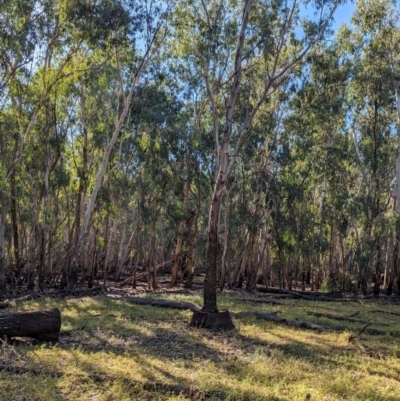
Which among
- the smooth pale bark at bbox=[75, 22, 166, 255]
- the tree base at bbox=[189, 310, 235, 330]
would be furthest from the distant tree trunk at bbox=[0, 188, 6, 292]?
the tree base at bbox=[189, 310, 235, 330]

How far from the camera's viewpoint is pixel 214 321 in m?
10.3

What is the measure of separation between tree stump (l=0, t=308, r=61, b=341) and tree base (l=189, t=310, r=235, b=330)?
11.1ft

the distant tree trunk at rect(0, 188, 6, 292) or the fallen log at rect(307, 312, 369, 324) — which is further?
the distant tree trunk at rect(0, 188, 6, 292)

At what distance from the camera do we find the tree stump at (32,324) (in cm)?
745

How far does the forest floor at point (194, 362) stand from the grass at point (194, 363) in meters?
0.01

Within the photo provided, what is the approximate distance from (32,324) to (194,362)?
2.61m

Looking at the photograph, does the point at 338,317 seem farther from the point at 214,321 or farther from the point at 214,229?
the point at 214,229

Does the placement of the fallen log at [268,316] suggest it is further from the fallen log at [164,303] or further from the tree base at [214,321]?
the tree base at [214,321]

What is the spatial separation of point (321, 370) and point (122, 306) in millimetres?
7371

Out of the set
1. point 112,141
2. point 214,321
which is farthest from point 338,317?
point 112,141

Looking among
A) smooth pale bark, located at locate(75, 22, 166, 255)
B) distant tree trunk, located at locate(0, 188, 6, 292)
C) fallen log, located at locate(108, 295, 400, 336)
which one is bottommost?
fallen log, located at locate(108, 295, 400, 336)

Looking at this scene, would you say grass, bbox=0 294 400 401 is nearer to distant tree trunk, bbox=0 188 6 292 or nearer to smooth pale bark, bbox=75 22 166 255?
smooth pale bark, bbox=75 22 166 255

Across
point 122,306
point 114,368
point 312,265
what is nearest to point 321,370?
point 114,368

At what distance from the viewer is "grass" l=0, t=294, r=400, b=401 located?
5617 mm
